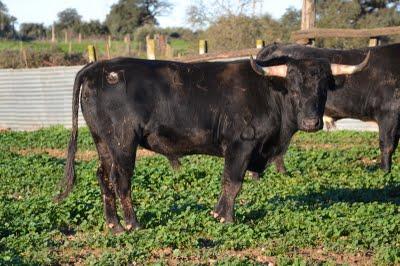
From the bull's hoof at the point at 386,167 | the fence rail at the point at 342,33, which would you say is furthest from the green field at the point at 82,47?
the bull's hoof at the point at 386,167

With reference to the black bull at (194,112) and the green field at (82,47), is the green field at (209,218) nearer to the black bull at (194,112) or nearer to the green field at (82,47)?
the black bull at (194,112)

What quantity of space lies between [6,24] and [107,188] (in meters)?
60.7

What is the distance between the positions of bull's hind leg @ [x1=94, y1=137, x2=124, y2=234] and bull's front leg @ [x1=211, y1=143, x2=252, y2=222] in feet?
4.00

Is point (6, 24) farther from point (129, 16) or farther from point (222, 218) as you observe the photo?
point (222, 218)

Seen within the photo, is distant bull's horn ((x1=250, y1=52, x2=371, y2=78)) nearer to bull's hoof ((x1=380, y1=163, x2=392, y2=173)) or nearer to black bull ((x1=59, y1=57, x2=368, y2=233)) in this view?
black bull ((x1=59, y1=57, x2=368, y2=233))

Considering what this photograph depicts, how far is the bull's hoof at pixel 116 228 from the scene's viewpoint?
26.0 ft

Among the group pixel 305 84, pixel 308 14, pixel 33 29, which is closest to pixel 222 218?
pixel 305 84

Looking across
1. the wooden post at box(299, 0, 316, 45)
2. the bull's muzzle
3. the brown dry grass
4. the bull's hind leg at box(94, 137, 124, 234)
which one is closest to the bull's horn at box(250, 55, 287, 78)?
the bull's muzzle

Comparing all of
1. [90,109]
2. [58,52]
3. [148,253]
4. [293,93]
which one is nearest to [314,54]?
[293,93]

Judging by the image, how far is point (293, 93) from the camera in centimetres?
846

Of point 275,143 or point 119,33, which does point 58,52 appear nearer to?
point 119,33

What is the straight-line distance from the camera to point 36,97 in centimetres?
2433

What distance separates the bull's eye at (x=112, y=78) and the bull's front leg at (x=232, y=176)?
5.25 ft

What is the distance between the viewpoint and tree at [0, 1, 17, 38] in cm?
6213
